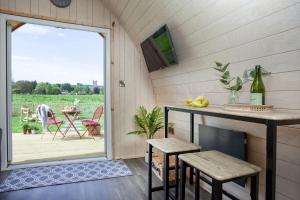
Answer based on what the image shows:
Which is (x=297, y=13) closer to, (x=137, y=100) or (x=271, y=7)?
(x=271, y=7)

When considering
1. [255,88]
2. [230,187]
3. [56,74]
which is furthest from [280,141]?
[56,74]

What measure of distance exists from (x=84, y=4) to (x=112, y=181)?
2703 mm

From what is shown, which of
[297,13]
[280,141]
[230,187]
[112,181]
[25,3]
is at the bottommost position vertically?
[112,181]

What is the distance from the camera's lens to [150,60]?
3.01 meters

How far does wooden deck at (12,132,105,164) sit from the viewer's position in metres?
3.49

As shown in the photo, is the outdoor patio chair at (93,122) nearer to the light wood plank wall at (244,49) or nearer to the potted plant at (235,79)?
the light wood plank wall at (244,49)

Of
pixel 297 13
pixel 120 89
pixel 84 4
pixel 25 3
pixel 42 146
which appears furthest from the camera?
pixel 42 146

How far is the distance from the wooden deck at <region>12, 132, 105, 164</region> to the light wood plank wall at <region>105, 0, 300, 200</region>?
2.37 metres

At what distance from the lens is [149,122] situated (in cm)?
333

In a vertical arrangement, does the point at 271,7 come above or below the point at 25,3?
below

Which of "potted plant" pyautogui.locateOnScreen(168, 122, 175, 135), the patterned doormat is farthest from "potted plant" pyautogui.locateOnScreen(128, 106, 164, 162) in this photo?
the patterned doormat

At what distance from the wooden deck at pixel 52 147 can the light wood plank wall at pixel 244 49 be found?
2373 mm

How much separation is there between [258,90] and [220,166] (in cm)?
62

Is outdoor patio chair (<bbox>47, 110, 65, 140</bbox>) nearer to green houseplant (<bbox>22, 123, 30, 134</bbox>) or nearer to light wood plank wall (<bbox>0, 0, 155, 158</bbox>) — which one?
green houseplant (<bbox>22, 123, 30, 134</bbox>)
